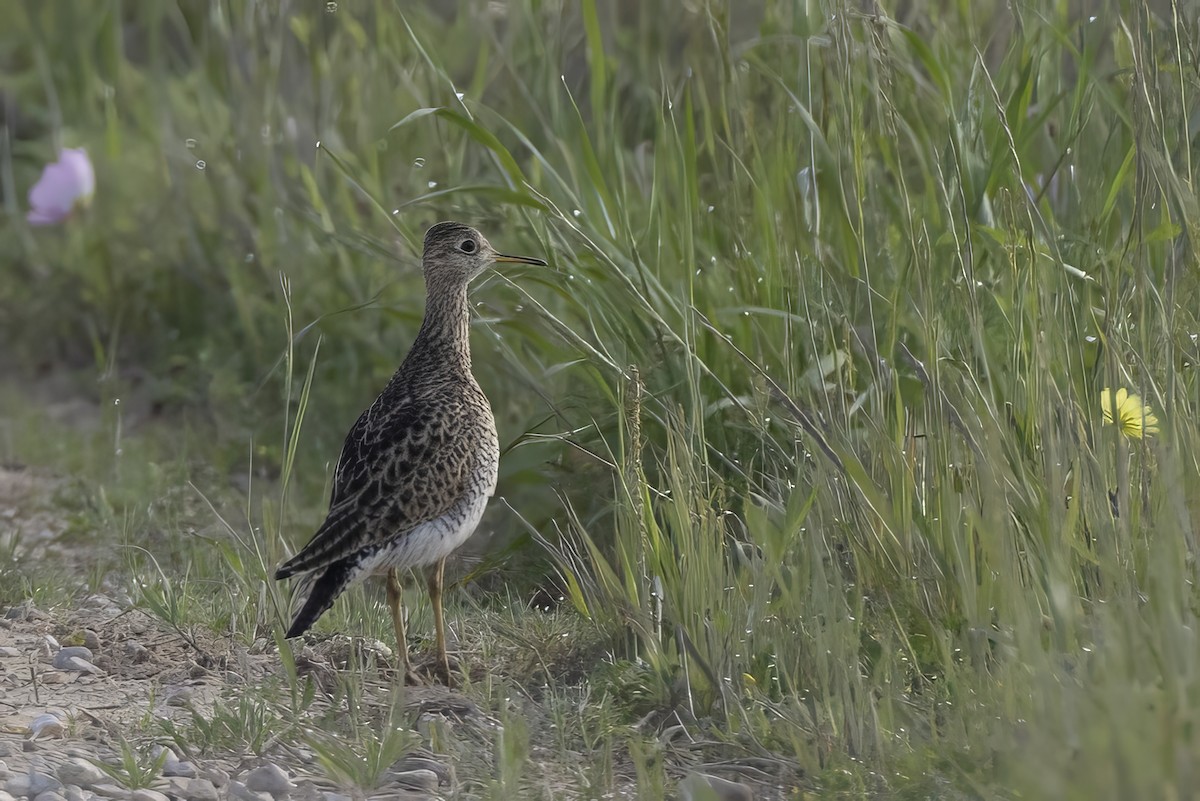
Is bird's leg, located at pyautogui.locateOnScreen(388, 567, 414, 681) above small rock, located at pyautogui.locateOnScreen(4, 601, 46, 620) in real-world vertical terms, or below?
above

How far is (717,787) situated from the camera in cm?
304

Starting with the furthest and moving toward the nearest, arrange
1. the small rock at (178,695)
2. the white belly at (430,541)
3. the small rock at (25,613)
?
the small rock at (25,613) → the white belly at (430,541) → the small rock at (178,695)

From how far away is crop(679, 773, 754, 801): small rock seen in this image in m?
2.97

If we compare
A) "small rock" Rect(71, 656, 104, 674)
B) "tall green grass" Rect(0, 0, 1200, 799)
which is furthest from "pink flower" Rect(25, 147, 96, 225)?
"small rock" Rect(71, 656, 104, 674)

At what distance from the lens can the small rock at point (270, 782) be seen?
3.12 metres

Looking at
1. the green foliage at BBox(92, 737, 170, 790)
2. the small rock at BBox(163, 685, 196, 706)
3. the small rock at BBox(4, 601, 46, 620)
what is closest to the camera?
the green foliage at BBox(92, 737, 170, 790)

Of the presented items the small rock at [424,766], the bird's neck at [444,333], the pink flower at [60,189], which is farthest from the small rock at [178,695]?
the pink flower at [60,189]

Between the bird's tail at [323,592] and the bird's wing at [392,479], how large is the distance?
45 mm

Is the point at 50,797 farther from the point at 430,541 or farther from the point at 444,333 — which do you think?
the point at 444,333

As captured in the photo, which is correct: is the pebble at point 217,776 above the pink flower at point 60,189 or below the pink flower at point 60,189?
below

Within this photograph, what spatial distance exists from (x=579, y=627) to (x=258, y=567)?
2.83 feet

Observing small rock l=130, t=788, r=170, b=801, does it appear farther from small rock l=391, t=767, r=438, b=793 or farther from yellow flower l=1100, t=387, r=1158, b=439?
yellow flower l=1100, t=387, r=1158, b=439

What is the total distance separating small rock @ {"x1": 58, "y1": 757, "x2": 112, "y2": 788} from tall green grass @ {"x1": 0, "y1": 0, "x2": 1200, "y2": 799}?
97 cm

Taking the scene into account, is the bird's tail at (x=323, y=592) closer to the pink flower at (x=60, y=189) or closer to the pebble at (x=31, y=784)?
the pebble at (x=31, y=784)
